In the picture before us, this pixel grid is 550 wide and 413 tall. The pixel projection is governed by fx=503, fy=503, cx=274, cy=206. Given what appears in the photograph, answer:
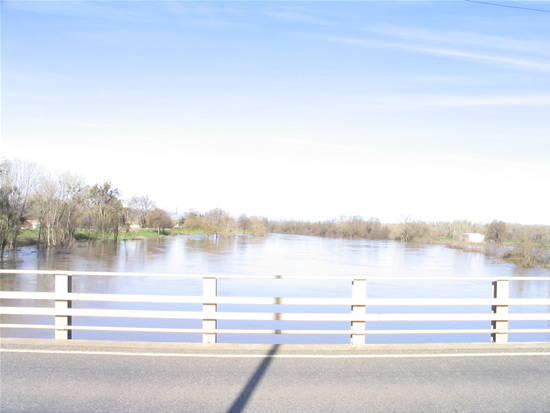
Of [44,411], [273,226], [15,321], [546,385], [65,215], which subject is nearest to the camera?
[44,411]

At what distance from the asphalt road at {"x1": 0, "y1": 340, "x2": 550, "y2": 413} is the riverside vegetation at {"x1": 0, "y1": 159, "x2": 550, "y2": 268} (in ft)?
128

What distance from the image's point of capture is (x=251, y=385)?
18.9 ft

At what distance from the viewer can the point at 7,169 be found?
1934 inches

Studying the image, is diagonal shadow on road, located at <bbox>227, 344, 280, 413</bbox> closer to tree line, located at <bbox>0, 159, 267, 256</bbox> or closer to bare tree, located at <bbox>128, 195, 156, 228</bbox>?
tree line, located at <bbox>0, 159, 267, 256</bbox>

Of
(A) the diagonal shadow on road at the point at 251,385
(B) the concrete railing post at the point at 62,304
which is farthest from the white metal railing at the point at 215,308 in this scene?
(A) the diagonal shadow on road at the point at 251,385

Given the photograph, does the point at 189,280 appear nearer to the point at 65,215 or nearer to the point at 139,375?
the point at 139,375

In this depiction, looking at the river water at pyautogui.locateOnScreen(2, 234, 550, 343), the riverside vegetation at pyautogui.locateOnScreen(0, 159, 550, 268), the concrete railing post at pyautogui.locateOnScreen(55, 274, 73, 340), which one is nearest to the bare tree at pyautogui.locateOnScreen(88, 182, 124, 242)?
the riverside vegetation at pyautogui.locateOnScreen(0, 159, 550, 268)

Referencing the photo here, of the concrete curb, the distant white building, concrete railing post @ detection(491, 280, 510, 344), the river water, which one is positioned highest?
concrete railing post @ detection(491, 280, 510, 344)

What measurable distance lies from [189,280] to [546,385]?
29284 mm

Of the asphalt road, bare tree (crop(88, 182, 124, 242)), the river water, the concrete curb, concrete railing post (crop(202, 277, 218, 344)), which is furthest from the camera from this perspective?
bare tree (crop(88, 182, 124, 242))

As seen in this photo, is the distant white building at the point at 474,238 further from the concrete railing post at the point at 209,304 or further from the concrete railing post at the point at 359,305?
the concrete railing post at the point at 209,304

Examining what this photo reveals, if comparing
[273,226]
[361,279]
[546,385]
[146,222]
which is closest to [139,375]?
[361,279]

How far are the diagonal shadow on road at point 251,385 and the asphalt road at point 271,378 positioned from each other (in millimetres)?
11

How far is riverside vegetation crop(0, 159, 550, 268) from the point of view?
50875 mm
